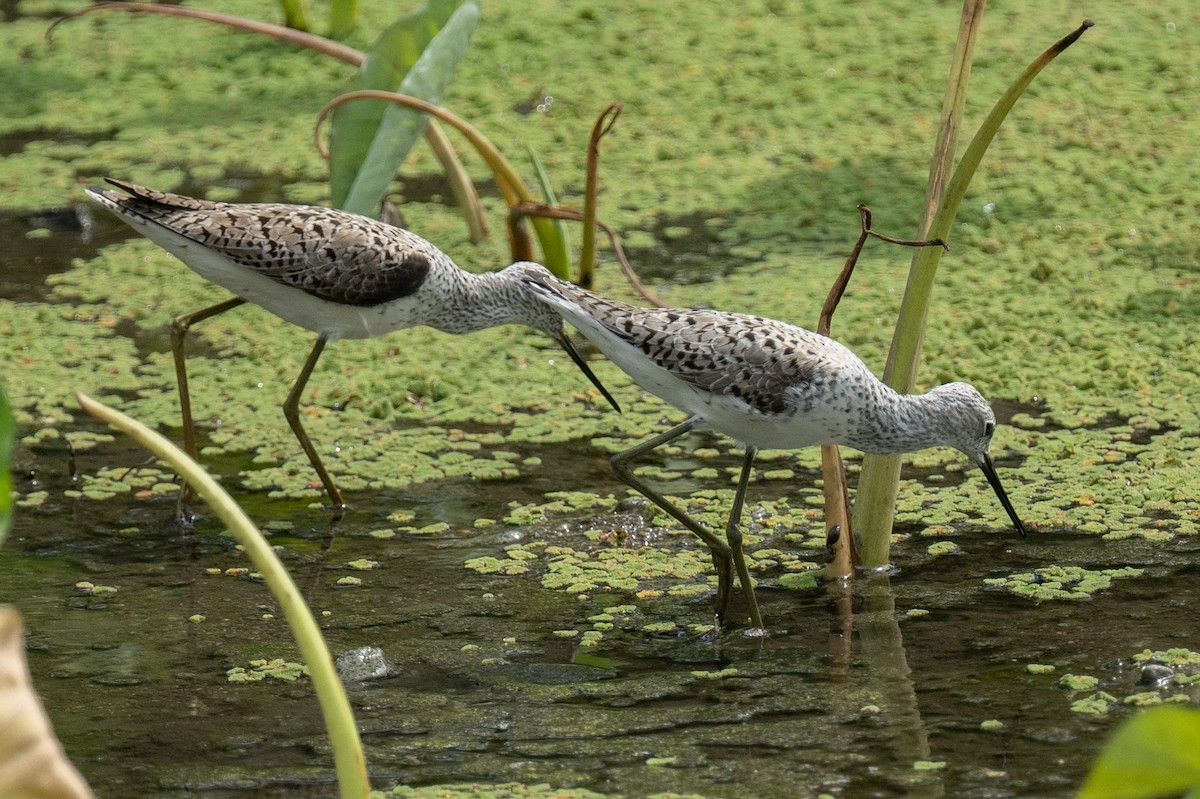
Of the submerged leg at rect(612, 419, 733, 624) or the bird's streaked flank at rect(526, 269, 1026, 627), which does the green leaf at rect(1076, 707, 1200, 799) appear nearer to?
the bird's streaked flank at rect(526, 269, 1026, 627)

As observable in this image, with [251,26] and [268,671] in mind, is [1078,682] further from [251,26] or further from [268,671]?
[251,26]

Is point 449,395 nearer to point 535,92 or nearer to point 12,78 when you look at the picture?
point 535,92

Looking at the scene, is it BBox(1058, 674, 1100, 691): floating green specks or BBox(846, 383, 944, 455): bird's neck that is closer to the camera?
BBox(1058, 674, 1100, 691): floating green specks

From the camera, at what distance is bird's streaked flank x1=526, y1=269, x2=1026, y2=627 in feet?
15.4

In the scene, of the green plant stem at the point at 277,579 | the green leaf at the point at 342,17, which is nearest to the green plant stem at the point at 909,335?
the green plant stem at the point at 277,579

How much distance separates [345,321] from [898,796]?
3.05m

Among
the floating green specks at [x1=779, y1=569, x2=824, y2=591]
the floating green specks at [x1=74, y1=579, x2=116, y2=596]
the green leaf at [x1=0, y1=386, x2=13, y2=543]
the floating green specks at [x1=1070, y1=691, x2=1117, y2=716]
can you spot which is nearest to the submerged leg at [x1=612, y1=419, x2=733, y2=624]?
the floating green specks at [x1=779, y1=569, x2=824, y2=591]

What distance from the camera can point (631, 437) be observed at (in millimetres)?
6402

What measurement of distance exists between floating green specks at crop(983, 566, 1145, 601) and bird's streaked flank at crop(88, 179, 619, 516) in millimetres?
2077

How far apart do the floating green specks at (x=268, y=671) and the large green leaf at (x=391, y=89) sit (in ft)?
8.23

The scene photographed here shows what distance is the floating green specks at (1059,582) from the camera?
494 cm

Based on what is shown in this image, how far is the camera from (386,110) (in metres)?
6.89

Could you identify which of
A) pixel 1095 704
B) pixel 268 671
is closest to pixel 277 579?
pixel 268 671

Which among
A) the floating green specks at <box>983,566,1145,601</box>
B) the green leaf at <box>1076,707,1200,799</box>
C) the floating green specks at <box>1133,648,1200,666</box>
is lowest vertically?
the floating green specks at <box>983,566,1145,601</box>
